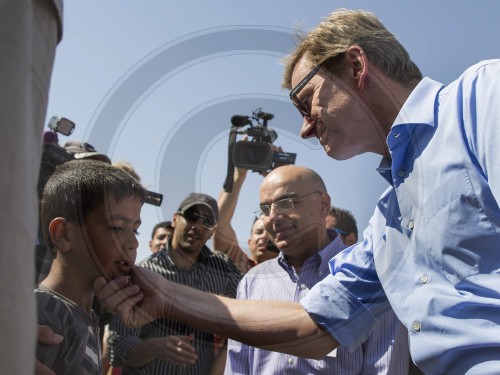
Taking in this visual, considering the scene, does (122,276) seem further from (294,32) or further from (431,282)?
(294,32)

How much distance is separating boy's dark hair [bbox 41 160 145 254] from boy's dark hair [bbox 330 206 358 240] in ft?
8.48

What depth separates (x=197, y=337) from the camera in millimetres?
3697

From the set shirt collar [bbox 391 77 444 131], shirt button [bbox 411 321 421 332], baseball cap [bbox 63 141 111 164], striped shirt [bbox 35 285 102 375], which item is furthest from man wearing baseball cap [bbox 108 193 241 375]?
shirt button [bbox 411 321 421 332]

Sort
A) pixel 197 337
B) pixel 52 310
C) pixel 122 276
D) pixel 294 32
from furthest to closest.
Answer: pixel 197 337
pixel 294 32
pixel 122 276
pixel 52 310

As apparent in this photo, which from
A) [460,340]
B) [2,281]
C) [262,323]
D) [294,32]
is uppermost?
[294,32]

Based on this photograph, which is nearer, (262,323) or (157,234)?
(262,323)

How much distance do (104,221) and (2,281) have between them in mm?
1422

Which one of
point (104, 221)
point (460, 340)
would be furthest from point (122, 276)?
point (460, 340)

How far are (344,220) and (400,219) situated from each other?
2834mm

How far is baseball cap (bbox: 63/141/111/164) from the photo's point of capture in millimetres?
3010

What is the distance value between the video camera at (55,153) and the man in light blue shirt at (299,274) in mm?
1028

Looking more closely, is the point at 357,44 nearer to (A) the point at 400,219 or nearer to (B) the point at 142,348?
(A) the point at 400,219

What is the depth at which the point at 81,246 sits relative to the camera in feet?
7.07

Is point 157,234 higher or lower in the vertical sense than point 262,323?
lower
